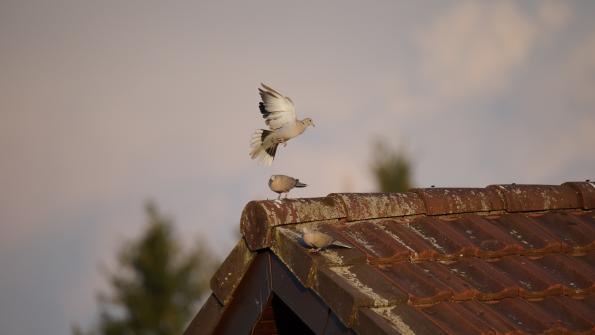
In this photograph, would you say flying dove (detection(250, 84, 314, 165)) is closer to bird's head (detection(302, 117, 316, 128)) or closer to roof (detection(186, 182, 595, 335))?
bird's head (detection(302, 117, 316, 128))

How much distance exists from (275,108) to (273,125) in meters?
0.14

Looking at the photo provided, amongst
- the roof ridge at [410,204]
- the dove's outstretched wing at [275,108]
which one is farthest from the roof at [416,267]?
the dove's outstretched wing at [275,108]

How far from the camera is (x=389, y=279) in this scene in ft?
14.6

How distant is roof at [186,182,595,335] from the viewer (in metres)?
4.26

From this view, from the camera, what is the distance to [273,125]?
7.51m

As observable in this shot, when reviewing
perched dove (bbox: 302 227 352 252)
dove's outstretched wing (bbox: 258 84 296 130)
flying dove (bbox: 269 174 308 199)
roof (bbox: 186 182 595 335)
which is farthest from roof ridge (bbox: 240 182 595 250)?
dove's outstretched wing (bbox: 258 84 296 130)

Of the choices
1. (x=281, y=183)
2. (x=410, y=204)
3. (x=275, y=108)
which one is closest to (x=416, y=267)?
(x=410, y=204)

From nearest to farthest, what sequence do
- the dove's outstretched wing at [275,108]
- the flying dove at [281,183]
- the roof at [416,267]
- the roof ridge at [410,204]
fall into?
the roof at [416,267] → the roof ridge at [410,204] → the flying dove at [281,183] → the dove's outstretched wing at [275,108]

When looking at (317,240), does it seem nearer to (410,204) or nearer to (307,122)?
(410,204)

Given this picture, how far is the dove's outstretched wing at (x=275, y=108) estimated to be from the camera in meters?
7.38

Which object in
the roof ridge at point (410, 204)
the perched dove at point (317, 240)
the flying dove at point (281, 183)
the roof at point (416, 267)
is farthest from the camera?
the flying dove at point (281, 183)

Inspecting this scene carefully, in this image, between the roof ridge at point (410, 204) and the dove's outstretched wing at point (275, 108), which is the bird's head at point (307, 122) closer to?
the dove's outstretched wing at point (275, 108)

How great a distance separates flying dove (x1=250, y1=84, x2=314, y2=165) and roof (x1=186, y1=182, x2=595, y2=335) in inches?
84.1

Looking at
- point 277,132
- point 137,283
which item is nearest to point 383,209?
point 277,132
